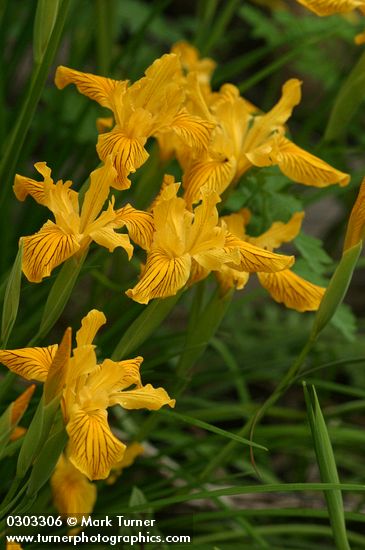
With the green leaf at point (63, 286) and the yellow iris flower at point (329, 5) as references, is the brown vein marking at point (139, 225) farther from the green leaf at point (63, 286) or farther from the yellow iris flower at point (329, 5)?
the yellow iris flower at point (329, 5)

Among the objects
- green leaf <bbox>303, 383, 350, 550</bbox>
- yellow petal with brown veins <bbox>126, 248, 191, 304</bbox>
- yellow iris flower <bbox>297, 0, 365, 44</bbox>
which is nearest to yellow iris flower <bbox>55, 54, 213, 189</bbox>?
yellow petal with brown veins <bbox>126, 248, 191, 304</bbox>

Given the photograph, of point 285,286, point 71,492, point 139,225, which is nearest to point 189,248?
point 139,225

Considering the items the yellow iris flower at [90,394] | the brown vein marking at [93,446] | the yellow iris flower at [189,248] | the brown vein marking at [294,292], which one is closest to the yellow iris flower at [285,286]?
the brown vein marking at [294,292]

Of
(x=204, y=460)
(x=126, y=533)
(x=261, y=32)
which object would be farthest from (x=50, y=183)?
(x=261, y=32)

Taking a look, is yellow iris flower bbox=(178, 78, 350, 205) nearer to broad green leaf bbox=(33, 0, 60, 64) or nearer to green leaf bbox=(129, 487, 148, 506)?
broad green leaf bbox=(33, 0, 60, 64)

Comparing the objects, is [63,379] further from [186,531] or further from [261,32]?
[261,32]

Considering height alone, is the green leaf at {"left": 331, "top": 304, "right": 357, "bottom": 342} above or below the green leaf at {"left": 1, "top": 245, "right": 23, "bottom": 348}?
above

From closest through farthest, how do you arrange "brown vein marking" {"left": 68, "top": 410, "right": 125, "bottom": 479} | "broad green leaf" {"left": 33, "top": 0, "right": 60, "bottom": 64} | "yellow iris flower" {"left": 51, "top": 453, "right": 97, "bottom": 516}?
"brown vein marking" {"left": 68, "top": 410, "right": 125, "bottom": 479}
"broad green leaf" {"left": 33, "top": 0, "right": 60, "bottom": 64}
"yellow iris flower" {"left": 51, "top": 453, "right": 97, "bottom": 516}
